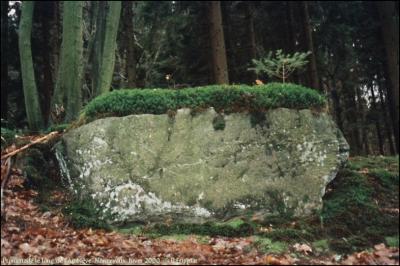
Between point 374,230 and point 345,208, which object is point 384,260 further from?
point 345,208

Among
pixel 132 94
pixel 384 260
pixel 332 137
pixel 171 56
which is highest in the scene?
pixel 171 56

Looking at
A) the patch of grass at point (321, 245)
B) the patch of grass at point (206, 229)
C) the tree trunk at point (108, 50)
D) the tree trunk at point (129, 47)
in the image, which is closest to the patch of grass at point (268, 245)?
the patch of grass at point (206, 229)

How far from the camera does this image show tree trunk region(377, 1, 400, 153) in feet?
50.0

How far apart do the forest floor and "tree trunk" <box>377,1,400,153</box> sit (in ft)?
28.0

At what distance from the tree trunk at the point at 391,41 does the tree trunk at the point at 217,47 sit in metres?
7.07

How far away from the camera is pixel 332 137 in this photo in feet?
24.7

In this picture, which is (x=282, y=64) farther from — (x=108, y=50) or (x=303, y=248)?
(x=108, y=50)

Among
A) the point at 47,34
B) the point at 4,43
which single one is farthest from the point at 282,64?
the point at 4,43

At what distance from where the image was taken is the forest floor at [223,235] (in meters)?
5.11

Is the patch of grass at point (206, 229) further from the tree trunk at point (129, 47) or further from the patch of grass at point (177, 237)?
the tree trunk at point (129, 47)

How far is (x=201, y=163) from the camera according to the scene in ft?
23.2

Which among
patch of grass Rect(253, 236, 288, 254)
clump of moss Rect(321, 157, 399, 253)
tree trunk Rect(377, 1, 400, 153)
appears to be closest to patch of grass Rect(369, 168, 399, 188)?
clump of moss Rect(321, 157, 399, 253)

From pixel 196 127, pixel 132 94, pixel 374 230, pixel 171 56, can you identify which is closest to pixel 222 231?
pixel 196 127

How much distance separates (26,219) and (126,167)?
5.73 ft
